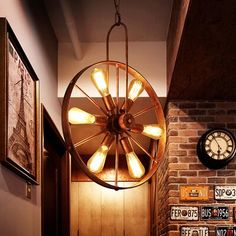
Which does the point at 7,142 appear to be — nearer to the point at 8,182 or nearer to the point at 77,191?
the point at 8,182

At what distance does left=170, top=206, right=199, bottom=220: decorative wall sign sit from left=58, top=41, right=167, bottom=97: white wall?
3.79ft

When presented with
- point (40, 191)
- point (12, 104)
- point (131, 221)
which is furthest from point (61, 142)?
point (131, 221)

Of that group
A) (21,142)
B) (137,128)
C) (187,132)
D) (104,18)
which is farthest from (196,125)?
(21,142)

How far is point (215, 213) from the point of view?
15.7ft

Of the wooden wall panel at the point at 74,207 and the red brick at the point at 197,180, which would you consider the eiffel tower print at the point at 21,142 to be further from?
the wooden wall panel at the point at 74,207

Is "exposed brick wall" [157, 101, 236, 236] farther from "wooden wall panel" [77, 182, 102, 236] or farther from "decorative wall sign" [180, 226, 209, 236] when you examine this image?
"wooden wall panel" [77, 182, 102, 236]

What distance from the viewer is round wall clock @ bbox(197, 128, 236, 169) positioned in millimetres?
4777

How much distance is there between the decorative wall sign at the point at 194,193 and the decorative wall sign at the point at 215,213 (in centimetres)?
10

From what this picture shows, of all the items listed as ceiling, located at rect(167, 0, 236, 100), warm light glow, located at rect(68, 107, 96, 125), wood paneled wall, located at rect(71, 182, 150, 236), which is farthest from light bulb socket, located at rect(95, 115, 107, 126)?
wood paneled wall, located at rect(71, 182, 150, 236)

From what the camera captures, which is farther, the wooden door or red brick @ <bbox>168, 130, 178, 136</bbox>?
the wooden door

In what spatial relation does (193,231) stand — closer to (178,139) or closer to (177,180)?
(177,180)

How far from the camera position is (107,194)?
26.1 feet

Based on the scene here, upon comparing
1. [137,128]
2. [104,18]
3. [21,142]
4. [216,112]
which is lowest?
[21,142]

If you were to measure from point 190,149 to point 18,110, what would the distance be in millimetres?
2282
